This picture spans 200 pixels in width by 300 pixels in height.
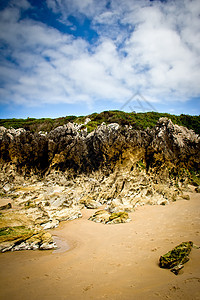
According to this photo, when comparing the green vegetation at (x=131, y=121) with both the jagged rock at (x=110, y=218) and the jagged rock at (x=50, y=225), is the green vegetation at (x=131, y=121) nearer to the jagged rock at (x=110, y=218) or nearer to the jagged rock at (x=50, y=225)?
the jagged rock at (x=110, y=218)

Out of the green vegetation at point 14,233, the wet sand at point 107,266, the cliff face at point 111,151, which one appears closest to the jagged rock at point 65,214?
the wet sand at point 107,266

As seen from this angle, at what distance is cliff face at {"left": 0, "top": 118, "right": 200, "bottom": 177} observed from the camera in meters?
16.7

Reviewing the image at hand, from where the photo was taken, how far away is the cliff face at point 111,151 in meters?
16.7

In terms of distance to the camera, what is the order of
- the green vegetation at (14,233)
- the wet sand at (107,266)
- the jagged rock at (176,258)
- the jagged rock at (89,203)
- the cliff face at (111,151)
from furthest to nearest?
the cliff face at (111,151) < the jagged rock at (89,203) < the green vegetation at (14,233) < the jagged rock at (176,258) < the wet sand at (107,266)

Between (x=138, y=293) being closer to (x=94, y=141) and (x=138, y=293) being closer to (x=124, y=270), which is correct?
(x=124, y=270)

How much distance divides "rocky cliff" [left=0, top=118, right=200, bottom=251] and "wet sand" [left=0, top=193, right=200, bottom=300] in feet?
12.4

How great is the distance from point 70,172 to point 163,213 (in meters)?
11.1

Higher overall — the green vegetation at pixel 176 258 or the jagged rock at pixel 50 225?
the green vegetation at pixel 176 258

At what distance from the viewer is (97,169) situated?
17266 mm

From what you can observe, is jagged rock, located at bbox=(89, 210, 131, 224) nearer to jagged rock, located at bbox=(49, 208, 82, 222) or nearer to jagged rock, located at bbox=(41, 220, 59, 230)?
jagged rock, located at bbox=(49, 208, 82, 222)

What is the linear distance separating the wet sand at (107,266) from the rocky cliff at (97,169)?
3.78 meters

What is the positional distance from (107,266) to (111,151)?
12790 millimetres

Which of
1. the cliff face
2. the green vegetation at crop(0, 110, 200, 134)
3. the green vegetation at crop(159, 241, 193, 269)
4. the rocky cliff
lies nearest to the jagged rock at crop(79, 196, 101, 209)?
the rocky cliff

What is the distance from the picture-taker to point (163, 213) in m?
11.0
